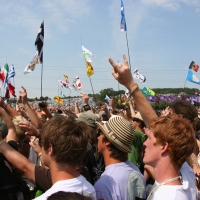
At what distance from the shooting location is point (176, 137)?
2156 mm

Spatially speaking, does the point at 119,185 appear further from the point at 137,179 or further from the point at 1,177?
the point at 1,177

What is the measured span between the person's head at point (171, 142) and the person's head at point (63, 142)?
1.81 ft

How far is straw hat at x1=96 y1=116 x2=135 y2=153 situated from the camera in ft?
8.89

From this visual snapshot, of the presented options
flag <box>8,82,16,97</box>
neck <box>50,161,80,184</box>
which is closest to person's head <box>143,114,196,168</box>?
neck <box>50,161,80,184</box>

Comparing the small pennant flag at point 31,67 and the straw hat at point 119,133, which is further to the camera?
the small pennant flag at point 31,67

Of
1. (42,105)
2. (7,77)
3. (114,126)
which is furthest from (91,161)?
(7,77)

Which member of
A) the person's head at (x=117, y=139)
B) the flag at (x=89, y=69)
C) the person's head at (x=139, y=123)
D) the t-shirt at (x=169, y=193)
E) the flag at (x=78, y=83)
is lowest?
the person's head at (x=139, y=123)

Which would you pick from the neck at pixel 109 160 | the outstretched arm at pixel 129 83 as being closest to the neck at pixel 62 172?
the neck at pixel 109 160

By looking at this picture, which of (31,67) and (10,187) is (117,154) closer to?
(10,187)

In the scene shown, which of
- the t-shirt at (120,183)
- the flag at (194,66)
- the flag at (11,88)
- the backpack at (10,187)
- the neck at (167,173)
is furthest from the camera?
the flag at (11,88)

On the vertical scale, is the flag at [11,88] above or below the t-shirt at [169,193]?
above

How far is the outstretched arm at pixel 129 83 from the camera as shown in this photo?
8.95 ft

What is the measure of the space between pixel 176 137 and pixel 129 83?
0.81 metres

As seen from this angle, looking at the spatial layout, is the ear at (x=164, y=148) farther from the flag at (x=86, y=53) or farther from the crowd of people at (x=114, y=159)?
the flag at (x=86, y=53)
